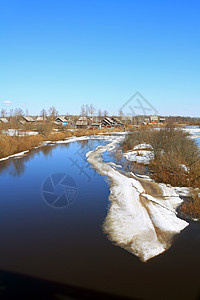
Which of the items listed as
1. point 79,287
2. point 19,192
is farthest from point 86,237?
point 19,192

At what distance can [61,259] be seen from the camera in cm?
646

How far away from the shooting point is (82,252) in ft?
22.3

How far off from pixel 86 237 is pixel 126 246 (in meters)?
1.48

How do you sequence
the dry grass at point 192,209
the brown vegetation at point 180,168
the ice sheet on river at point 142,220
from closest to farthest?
the ice sheet on river at point 142,220 < the dry grass at point 192,209 < the brown vegetation at point 180,168

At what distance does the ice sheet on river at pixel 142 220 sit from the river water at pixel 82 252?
0.99 ft

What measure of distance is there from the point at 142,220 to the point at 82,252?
2.88 meters

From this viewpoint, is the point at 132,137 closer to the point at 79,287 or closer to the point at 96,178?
the point at 96,178

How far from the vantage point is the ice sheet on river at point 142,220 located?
706cm

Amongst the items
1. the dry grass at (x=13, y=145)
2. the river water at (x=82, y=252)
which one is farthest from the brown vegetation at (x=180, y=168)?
the dry grass at (x=13, y=145)

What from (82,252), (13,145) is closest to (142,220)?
(82,252)

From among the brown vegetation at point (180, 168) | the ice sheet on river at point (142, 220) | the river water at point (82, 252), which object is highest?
the brown vegetation at point (180, 168)

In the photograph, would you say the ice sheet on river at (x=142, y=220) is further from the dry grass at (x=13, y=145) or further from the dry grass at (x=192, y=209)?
the dry grass at (x=13, y=145)

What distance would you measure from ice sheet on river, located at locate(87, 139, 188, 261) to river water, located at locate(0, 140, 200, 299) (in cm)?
30

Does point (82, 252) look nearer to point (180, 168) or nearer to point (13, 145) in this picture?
point (180, 168)
